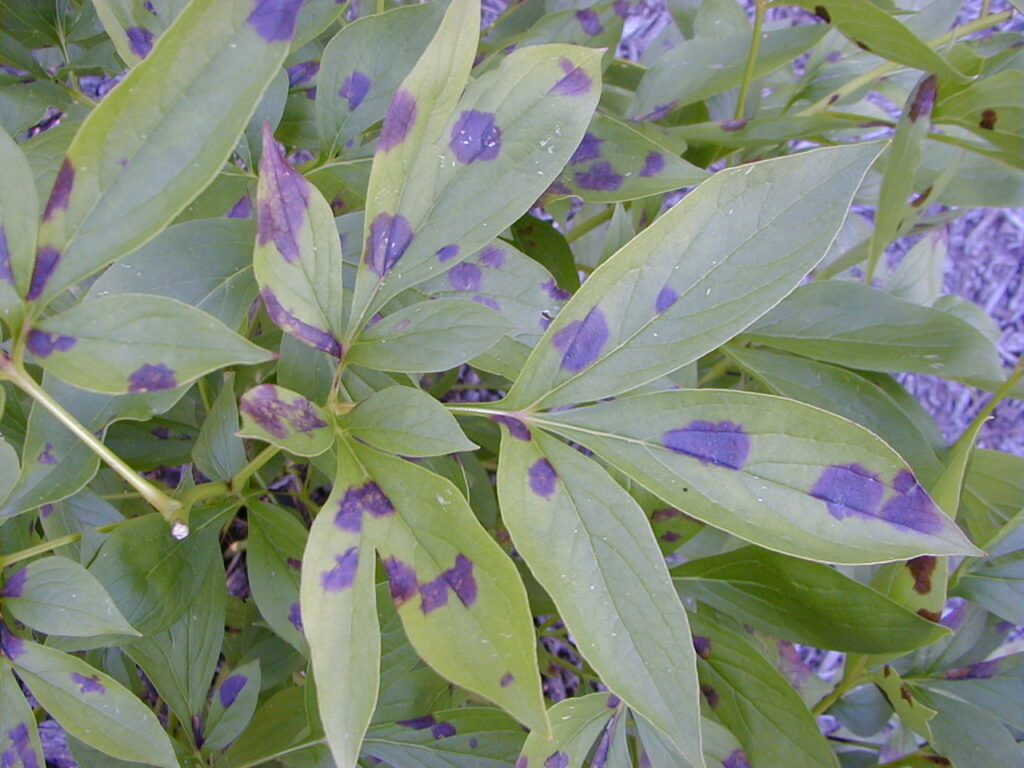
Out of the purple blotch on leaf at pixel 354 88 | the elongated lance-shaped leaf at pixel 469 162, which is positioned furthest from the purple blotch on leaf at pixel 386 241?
the purple blotch on leaf at pixel 354 88

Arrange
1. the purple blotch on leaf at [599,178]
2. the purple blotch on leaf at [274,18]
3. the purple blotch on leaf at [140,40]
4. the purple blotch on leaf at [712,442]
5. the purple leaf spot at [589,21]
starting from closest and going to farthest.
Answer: the purple blotch on leaf at [274,18]
the purple blotch on leaf at [712,442]
the purple blotch on leaf at [140,40]
the purple blotch on leaf at [599,178]
the purple leaf spot at [589,21]

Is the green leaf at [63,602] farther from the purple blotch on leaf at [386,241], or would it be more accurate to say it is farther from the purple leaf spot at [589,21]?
the purple leaf spot at [589,21]

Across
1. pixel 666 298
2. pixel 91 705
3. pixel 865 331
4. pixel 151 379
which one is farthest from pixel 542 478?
pixel 865 331

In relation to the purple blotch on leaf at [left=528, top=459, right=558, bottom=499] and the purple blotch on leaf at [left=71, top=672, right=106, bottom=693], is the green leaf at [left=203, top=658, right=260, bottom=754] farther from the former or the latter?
the purple blotch on leaf at [left=528, top=459, right=558, bottom=499]

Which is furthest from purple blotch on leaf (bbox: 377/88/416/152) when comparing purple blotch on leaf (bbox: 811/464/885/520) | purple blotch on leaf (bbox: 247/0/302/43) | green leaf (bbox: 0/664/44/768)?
green leaf (bbox: 0/664/44/768)

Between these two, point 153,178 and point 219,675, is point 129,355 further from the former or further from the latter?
point 219,675

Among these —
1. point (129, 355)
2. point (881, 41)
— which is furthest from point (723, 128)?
point (129, 355)

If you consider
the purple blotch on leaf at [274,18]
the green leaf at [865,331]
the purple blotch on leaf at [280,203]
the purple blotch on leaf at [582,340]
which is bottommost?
the green leaf at [865,331]
